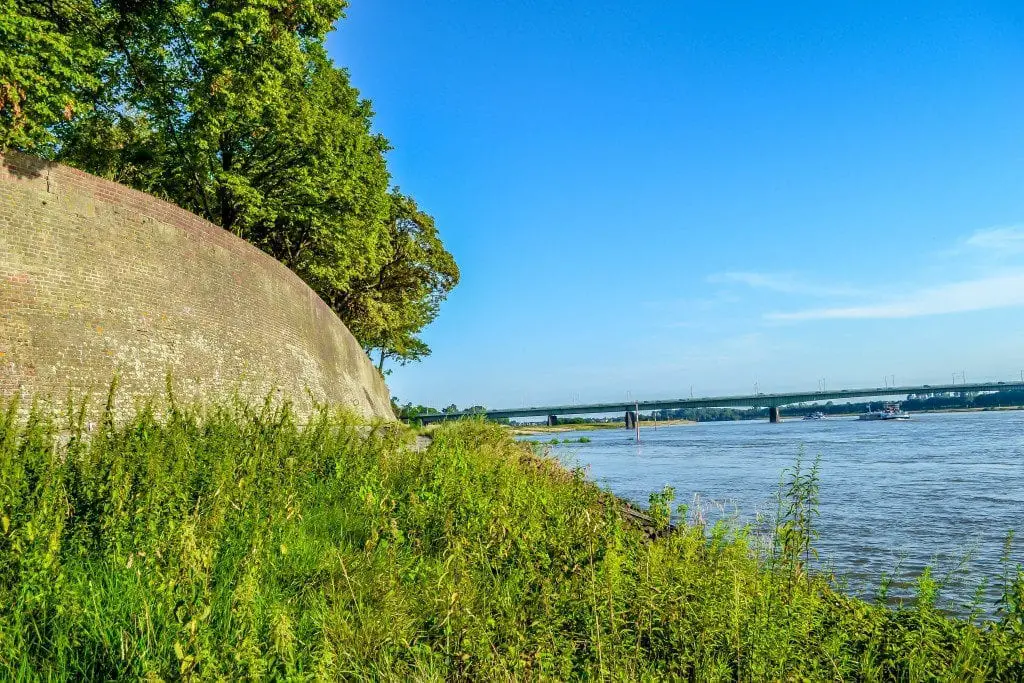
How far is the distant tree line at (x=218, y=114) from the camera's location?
1372cm

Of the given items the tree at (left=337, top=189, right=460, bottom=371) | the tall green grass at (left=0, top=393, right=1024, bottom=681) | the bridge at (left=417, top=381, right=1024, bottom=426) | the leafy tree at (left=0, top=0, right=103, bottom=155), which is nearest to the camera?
the tall green grass at (left=0, top=393, right=1024, bottom=681)

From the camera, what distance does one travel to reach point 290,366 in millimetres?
→ 17359

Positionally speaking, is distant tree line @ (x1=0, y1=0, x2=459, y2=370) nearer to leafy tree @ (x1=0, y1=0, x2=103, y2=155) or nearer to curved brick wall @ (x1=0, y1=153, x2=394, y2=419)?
leafy tree @ (x1=0, y1=0, x2=103, y2=155)

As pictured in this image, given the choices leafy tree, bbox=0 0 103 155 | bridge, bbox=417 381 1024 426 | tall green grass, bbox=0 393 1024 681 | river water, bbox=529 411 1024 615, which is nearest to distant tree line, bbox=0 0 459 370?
leafy tree, bbox=0 0 103 155

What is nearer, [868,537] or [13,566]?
[13,566]

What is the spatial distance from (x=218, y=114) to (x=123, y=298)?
7.98m

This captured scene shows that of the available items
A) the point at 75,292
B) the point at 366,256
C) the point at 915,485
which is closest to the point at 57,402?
the point at 75,292

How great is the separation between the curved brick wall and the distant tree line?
1808 mm

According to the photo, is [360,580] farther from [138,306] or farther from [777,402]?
[777,402]

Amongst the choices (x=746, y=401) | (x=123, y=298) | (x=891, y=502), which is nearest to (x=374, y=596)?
(x=123, y=298)

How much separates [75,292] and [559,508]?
936cm

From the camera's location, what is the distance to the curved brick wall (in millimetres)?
11362

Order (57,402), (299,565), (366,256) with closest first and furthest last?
(299,565)
(57,402)
(366,256)

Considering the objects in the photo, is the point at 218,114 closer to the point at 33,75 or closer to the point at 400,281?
the point at 33,75
